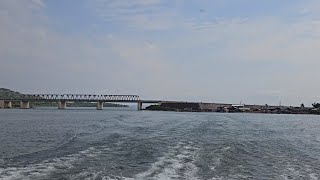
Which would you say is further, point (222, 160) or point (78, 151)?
point (78, 151)

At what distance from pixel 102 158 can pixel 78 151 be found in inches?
144

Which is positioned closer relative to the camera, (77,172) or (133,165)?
(77,172)

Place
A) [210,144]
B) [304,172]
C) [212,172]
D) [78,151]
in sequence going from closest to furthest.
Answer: [212,172] < [304,172] < [78,151] < [210,144]

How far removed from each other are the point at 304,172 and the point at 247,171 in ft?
10.2

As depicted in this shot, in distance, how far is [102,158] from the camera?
24.3m

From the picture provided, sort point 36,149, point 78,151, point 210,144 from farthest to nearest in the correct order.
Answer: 1. point 210,144
2. point 36,149
3. point 78,151

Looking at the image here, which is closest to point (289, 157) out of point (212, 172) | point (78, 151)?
point (212, 172)

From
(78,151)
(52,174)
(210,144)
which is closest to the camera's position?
(52,174)

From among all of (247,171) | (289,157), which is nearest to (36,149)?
(247,171)

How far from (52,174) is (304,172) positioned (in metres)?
12.9

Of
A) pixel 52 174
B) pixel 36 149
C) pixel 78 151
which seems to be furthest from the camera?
pixel 36 149

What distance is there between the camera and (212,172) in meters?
21.0

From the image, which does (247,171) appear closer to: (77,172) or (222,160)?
(222,160)

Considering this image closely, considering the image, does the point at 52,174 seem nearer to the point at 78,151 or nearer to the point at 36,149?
the point at 78,151
